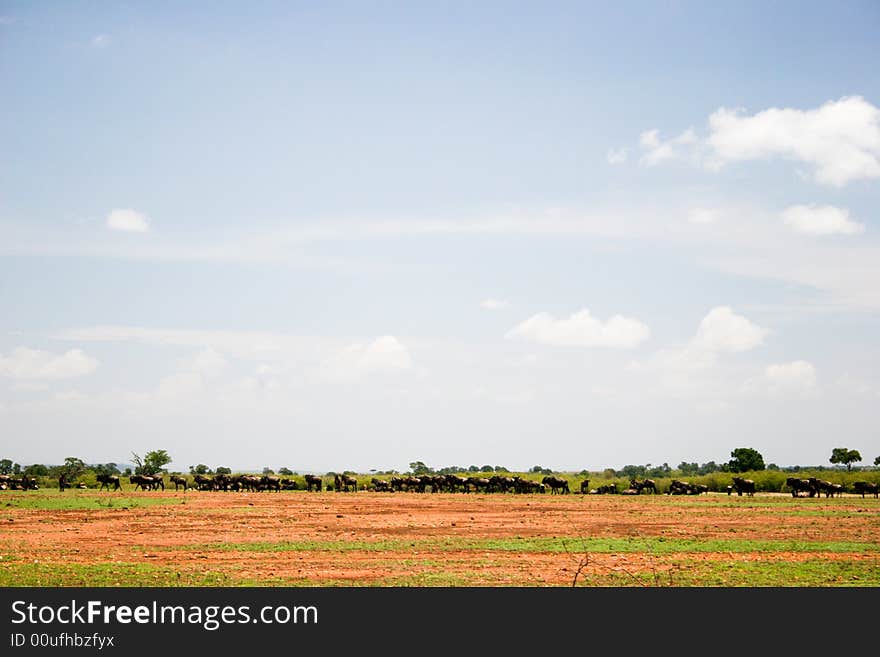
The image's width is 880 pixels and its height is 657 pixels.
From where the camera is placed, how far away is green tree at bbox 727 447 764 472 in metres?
107

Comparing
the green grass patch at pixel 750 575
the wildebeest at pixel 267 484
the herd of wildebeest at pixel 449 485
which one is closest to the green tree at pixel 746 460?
the herd of wildebeest at pixel 449 485

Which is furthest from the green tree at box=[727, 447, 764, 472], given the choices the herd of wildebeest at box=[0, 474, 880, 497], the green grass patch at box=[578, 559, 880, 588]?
the green grass patch at box=[578, 559, 880, 588]

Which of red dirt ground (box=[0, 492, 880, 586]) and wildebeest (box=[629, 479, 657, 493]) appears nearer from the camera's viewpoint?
red dirt ground (box=[0, 492, 880, 586])

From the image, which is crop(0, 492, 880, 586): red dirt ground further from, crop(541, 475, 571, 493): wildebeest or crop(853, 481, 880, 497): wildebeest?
crop(541, 475, 571, 493): wildebeest

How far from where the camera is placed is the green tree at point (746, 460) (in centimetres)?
10706

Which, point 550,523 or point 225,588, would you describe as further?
point 550,523

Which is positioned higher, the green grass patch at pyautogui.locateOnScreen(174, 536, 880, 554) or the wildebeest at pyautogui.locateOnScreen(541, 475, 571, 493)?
the green grass patch at pyautogui.locateOnScreen(174, 536, 880, 554)

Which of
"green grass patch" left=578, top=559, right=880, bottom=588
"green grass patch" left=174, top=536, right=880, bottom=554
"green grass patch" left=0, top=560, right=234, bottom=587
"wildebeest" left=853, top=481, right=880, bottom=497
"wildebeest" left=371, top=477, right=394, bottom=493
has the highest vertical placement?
"green grass patch" left=0, top=560, right=234, bottom=587

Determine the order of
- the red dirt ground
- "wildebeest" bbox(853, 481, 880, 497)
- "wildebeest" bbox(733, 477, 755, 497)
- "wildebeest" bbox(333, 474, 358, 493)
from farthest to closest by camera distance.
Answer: "wildebeest" bbox(333, 474, 358, 493) < "wildebeest" bbox(733, 477, 755, 497) < "wildebeest" bbox(853, 481, 880, 497) < the red dirt ground

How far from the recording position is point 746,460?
107375 mm
